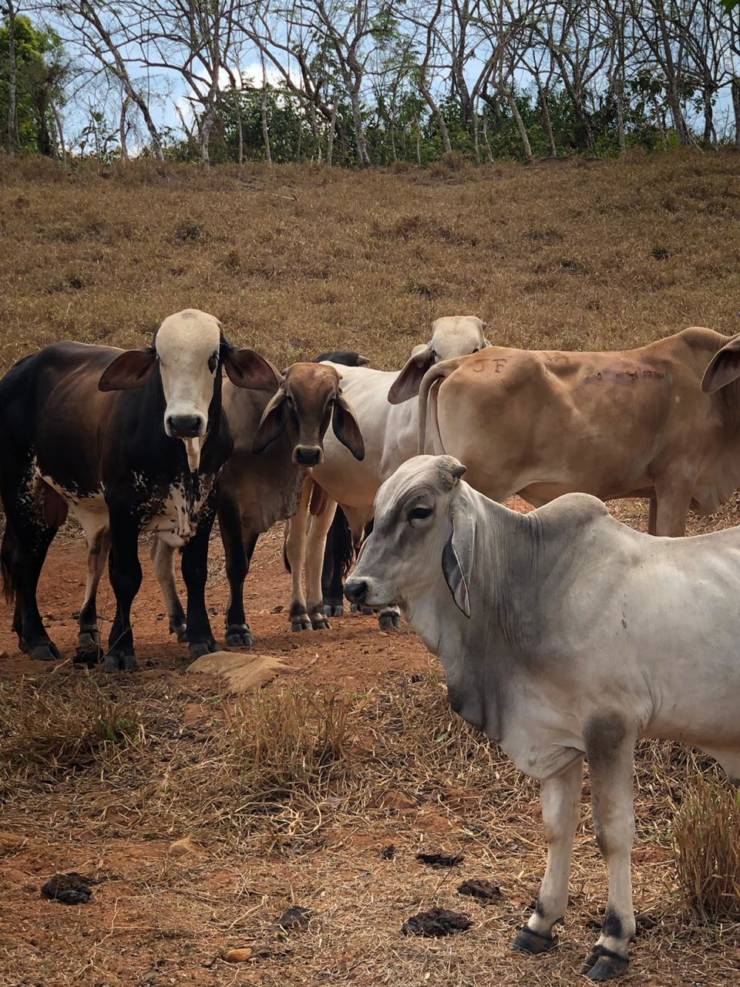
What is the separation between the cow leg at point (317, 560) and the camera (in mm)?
7289

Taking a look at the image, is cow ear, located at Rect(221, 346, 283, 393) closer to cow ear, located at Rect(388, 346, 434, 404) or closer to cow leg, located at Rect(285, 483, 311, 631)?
cow ear, located at Rect(388, 346, 434, 404)

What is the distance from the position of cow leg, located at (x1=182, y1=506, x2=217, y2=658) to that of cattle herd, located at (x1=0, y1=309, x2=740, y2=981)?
11 mm

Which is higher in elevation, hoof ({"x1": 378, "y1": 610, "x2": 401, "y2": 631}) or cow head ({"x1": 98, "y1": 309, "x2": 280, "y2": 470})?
cow head ({"x1": 98, "y1": 309, "x2": 280, "y2": 470})

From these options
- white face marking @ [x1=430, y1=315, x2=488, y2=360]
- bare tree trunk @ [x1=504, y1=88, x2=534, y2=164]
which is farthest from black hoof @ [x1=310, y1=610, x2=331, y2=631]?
bare tree trunk @ [x1=504, y1=88, x2=534, y2=164]

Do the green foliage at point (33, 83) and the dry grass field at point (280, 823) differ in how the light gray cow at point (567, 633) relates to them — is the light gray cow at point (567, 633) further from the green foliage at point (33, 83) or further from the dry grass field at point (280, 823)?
the green foliage at point (33, 83)

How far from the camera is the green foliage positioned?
25172mm

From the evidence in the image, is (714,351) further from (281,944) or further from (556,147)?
(556,147)

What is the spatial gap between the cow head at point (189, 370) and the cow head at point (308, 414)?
382 millimetres

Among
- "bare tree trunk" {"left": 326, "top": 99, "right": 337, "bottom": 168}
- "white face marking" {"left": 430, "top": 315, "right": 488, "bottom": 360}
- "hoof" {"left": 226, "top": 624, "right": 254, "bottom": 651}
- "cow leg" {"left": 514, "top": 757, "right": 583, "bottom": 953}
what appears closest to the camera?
"cow leg" {"left": 514, "top": 757, "right": 583, "bottom": 953}

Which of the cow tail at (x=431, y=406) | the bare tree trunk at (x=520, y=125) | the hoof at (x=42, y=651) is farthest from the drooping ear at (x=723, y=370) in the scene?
the bare tree trunk at (x=520, y=125)

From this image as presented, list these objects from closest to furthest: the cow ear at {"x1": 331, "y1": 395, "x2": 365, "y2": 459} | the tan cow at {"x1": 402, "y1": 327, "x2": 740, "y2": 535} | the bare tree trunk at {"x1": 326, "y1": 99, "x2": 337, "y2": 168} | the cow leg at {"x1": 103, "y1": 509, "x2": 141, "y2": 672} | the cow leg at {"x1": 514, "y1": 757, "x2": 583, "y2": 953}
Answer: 1. the cow leg at {"x1": 514, "y1": 757, "x2": 583, "y2": 953}
2. the tan cow at {"x1": 402, "y1": 327, "x2": 740, "y2": 535}
3. the cow leg at {"x1": 103, "y1": 509, "x2": 141, "y2": 672}
4. the cow ear at {"x1": 331, "y1": 395, "x2": 365, "y2": 459}
5. the bare tree trunk at {"x1": 326, "y1": 99, "x2": 337, "y2": 168}

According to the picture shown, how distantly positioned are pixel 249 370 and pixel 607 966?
385 centimetres

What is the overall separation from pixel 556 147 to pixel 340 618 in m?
19.2

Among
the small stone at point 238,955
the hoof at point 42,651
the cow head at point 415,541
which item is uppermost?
the cow head at point 415,541
